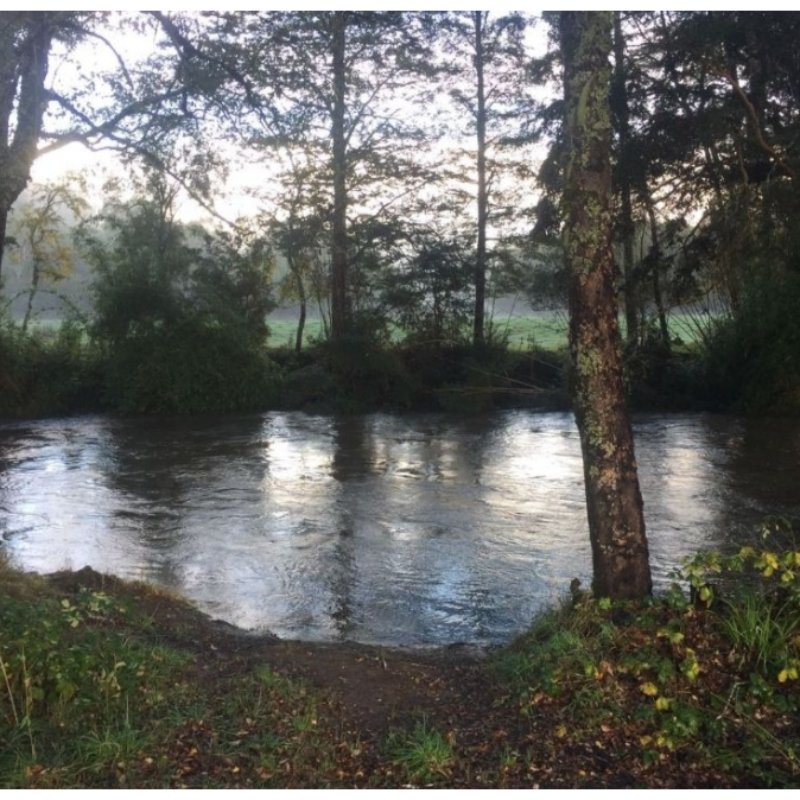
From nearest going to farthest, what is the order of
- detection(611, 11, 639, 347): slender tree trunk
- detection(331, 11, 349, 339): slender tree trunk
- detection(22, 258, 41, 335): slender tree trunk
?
1. detection(611, 11, 639, 347): slender tree trunk
2. detection(331, 11, 349, 339): slender tree trunk
3. detection(22, 258, 41, 335): slender tree trunk

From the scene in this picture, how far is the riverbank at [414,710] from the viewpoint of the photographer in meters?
3.33

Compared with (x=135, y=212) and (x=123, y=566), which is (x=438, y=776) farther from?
(x=135, y=212)

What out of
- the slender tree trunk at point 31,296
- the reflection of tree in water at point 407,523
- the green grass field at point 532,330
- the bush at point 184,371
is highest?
the slender tree trunk at point 31,296

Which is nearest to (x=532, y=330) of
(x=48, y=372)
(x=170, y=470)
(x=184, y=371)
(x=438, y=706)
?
(x=184, y=371)

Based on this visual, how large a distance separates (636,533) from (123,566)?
5.10 meters

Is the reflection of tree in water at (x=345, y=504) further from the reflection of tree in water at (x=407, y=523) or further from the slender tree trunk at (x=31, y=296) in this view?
the slender tree trunk at (x=31, y=296)

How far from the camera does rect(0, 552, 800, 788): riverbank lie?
3332 millimetres

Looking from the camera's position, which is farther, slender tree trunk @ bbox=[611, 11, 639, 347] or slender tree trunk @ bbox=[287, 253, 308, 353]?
slender tree trunk @ bbox=[287, 253, 308, 353]

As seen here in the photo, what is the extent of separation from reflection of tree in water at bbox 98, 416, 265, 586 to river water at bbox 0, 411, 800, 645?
0.04 meters

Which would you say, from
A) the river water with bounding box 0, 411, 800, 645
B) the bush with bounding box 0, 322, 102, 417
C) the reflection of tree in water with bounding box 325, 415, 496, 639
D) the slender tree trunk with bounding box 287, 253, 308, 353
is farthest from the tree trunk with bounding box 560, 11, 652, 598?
the slender tree trunk with bounding box 287, 253, 308, 353

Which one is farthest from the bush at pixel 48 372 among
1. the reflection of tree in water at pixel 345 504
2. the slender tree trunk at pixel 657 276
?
the slender tree trunk at pixel 657 276

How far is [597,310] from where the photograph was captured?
15.0ft

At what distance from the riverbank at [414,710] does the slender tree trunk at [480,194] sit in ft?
53.6

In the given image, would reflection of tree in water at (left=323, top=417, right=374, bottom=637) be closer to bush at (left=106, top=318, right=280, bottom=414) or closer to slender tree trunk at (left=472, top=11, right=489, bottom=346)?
bush at (left=106, top=318, right=280, bottom=414)
